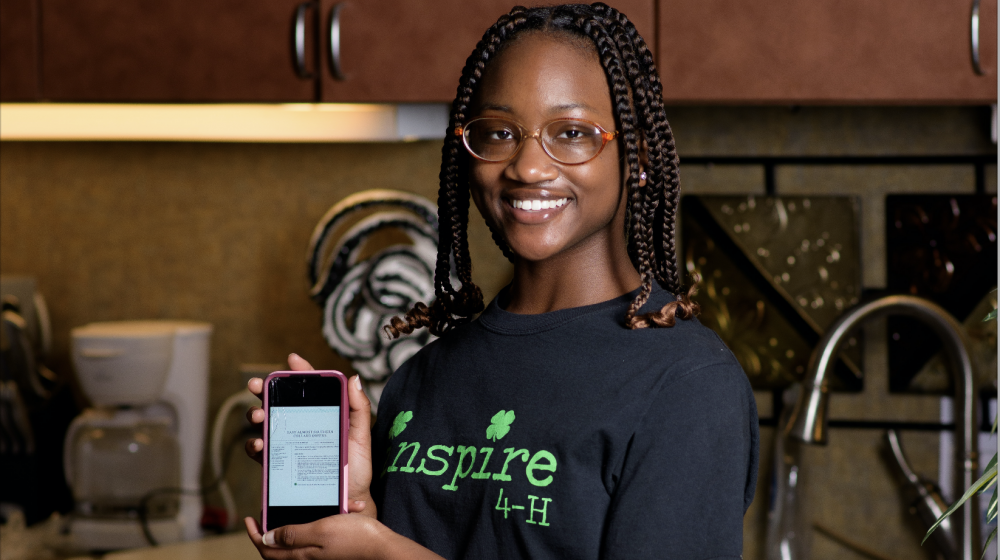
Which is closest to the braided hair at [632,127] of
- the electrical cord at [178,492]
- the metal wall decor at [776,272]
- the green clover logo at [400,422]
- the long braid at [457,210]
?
the long braid at [457,210]

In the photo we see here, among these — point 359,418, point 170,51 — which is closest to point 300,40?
point 170,51

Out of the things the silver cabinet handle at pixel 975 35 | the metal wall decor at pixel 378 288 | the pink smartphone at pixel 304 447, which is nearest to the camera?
the pink smartphone at pixel 304 447

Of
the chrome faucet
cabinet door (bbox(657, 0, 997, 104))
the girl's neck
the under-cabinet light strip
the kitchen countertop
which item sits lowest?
the kitchen countertop

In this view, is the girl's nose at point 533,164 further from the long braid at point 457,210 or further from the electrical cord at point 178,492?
the electrical cord at point 178,492

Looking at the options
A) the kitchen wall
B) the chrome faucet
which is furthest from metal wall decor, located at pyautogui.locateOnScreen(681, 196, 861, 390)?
the chrome faucet

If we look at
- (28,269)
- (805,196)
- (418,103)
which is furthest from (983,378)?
(28,269)

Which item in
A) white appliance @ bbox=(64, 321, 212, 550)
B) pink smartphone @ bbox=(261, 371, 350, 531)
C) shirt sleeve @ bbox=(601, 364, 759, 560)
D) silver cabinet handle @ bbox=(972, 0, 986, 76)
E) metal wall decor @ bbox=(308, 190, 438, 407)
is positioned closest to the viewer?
shirt sleeve @ bbox=(601, 364, 759, 560)

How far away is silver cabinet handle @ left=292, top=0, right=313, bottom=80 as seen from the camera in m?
1.29

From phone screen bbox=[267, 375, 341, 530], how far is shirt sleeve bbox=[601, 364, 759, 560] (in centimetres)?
20

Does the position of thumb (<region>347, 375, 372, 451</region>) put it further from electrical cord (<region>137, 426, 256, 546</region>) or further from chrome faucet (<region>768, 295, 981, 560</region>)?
electrical cord (<region>137, 426, 256, 546</region>)

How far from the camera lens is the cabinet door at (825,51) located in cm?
123

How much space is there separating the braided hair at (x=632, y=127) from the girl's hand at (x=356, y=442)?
0.50 feet

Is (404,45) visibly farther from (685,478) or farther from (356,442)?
(685,478)

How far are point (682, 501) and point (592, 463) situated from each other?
0.19ft
